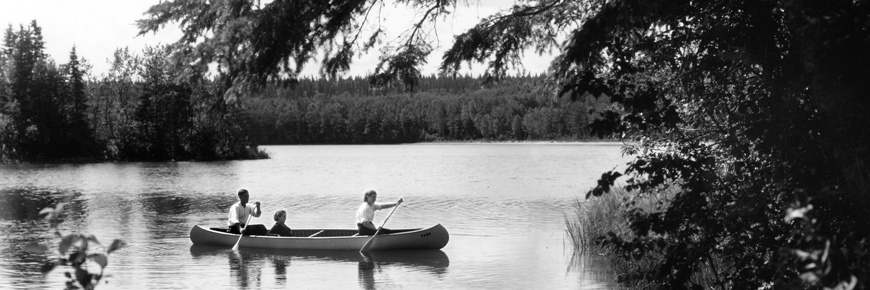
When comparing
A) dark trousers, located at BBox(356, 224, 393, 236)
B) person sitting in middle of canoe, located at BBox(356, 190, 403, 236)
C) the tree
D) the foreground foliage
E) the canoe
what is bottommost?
the canoe

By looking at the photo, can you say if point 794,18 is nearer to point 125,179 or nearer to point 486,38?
point 486,38

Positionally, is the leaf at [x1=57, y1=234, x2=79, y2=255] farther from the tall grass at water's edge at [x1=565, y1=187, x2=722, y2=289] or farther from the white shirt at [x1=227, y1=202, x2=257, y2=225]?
the white shirt at [x1=227, y1=202, x2=257, y2=225]

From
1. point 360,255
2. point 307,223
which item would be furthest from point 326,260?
point 307,223

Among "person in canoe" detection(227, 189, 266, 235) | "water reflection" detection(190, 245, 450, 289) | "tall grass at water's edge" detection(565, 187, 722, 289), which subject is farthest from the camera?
"person in canoe" detection(227, 189, 266, 235)

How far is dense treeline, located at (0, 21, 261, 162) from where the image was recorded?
61.0 m

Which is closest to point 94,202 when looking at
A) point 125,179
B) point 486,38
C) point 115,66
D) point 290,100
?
point 125,179

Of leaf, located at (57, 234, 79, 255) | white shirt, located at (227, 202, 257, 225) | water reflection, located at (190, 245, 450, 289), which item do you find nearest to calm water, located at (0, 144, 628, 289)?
Result: water reflection, located at (190, 245, 450, 289)

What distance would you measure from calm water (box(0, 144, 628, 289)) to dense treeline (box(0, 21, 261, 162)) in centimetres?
1358

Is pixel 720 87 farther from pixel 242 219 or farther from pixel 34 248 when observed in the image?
pixel 242 219

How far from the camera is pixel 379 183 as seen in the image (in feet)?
135

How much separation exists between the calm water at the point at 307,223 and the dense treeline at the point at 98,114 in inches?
535

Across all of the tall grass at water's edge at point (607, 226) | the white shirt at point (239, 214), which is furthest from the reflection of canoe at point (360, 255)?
the tall grass at water's edge at point (607, 226)

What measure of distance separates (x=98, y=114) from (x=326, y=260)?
55.9 metres

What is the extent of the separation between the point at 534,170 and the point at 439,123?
105165mm
